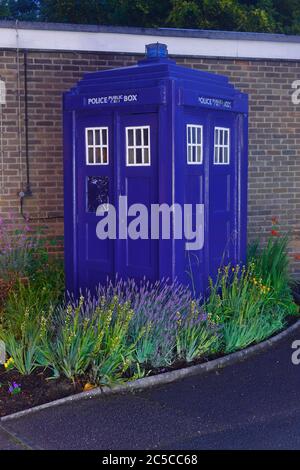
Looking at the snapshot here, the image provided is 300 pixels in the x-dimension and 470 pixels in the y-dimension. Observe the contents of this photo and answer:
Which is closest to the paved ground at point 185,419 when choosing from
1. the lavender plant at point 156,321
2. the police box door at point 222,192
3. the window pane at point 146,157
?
the lavender plant at point 156,321

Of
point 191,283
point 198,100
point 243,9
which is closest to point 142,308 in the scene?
point 191,283

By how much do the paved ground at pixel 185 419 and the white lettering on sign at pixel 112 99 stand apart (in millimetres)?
2641

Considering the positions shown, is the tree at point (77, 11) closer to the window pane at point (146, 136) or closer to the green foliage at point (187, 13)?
the green foliage at point (187, 13)

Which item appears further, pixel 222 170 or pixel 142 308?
pixel 222 170

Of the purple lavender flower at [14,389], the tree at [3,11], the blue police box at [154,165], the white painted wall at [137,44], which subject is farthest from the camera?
the tree at [3,11]

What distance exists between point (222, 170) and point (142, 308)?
6.39ft

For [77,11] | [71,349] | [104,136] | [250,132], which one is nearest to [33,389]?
[71,349]

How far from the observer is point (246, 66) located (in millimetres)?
9281

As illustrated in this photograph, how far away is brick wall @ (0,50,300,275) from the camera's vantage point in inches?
328

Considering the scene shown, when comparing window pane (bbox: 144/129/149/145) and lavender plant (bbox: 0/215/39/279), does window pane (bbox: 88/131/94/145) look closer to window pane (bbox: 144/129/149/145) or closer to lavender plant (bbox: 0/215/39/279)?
window pane (bbox: 144/129/149/145)

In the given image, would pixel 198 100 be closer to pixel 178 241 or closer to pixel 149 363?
pixel 178 241

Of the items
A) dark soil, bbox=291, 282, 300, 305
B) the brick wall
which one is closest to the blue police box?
dark soil, bbox=291, 282, 300, 305

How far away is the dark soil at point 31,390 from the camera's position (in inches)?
206
